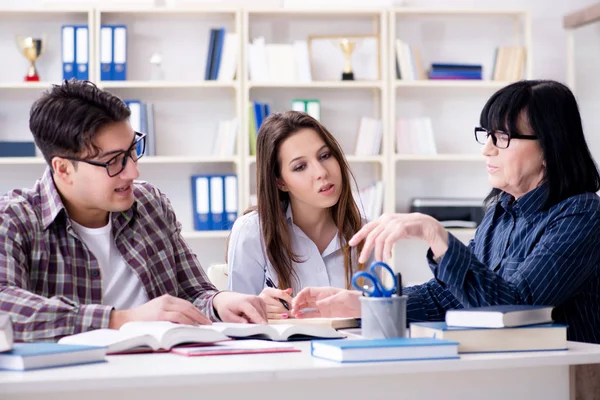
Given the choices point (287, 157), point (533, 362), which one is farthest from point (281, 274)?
point (533, 362)

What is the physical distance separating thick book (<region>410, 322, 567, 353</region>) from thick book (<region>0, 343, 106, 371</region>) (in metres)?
0.55

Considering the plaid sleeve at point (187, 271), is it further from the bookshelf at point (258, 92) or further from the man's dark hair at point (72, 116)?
the bookshelf at point (258, 92)

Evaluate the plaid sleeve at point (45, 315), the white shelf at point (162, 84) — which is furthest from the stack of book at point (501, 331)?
the white shelf at point (162, 84)

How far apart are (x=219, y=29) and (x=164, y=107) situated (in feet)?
1.83

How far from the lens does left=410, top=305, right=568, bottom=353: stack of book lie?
138 cm

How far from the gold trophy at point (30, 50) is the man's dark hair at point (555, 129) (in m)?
3.29

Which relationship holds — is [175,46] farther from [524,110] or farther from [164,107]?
[524,110]

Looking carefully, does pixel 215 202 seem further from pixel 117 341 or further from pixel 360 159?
pixel 117 341

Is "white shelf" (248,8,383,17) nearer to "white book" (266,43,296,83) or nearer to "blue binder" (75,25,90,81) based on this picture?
"white book" (266,43,296,83)

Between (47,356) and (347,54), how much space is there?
3780mm

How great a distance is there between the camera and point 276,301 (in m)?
1.99

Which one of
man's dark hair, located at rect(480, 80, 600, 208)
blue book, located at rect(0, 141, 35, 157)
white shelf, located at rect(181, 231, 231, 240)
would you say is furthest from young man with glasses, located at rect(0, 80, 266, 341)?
blue book, located at rect(0, 141, 35, 157)

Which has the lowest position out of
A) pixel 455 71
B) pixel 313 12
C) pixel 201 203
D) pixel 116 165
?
pixel 201 203

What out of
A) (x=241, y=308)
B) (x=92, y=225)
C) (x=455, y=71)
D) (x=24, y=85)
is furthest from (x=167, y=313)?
(x=455, y=71)
